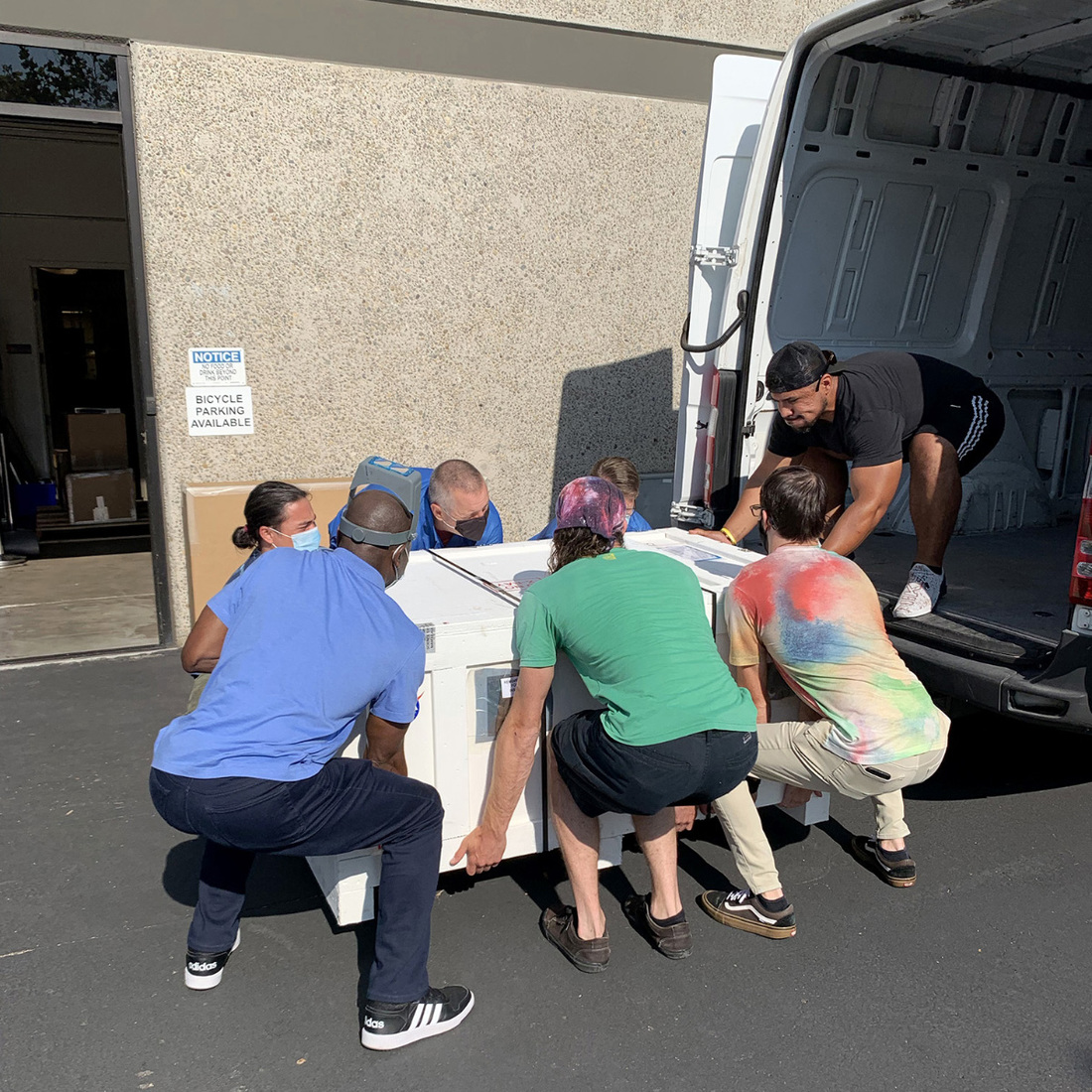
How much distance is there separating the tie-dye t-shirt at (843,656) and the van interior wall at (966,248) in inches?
66.8

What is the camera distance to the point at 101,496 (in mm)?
9219

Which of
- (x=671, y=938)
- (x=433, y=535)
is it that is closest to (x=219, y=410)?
(x=433, y=535)

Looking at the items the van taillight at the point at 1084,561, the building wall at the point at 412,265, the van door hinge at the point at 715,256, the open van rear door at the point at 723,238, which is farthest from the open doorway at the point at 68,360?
the van taillight at the point at 1084,561

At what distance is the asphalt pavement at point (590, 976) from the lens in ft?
7.68

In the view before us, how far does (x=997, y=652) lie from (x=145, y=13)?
494 centimetres

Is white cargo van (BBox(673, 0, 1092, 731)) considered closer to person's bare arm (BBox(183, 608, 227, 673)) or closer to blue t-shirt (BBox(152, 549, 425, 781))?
blue t-shirt (BBox(152, 549, 425, 781))

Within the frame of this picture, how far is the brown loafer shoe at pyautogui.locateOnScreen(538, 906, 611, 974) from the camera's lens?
271 centimetres

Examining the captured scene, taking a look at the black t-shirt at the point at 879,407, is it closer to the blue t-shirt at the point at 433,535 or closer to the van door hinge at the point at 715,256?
the van door hinge at the point at 715,256

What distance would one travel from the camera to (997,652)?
329 centimetres

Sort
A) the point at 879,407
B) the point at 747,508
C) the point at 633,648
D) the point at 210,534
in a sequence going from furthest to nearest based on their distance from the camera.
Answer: the point at 210,534 < the point at 747,508 < the point at 879,407 < the point at 633,648

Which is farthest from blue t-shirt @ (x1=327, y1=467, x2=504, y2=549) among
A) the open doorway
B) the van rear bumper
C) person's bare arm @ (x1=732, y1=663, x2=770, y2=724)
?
the open doorway

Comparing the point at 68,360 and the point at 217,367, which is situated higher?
the point at 217,367

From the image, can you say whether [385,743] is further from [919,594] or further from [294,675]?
[919,594]

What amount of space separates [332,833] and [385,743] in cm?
26
